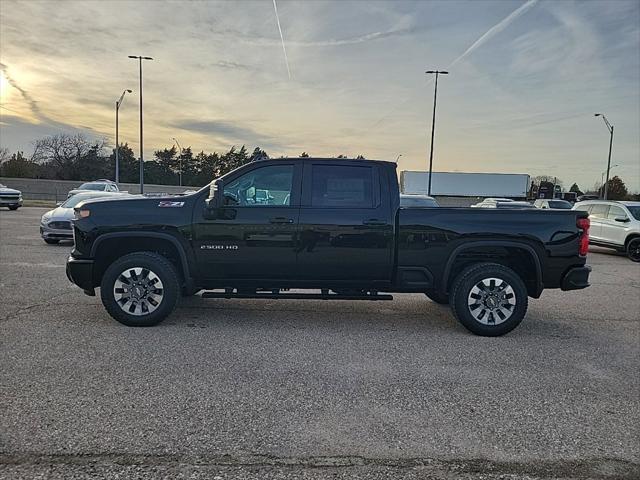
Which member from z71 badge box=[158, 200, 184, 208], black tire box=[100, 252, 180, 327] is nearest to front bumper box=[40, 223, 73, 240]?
black tire box=[100, 252, 180, 327]

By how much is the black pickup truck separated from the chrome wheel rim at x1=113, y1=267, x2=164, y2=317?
0.5 inches

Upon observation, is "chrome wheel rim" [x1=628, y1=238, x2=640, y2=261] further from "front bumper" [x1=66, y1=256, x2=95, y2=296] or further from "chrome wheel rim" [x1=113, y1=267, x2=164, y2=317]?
"front bumper" [x1=66, y1=256, x2=95, y2=296]

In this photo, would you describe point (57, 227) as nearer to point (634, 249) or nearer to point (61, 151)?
point (634, 249)

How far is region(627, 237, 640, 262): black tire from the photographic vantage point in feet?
43.9

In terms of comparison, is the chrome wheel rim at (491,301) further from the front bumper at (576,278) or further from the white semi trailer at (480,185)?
the white semi trailer at (480,185)

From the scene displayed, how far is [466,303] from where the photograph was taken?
5.48m

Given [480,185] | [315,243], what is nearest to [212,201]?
[315,243]

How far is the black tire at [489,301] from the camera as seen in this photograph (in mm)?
5473

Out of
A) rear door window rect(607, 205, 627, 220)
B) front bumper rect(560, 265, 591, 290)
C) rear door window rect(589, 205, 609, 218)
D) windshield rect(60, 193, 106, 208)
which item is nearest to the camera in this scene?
front bumper rect(560, 265, 591, 290)

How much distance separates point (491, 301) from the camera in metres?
5.51

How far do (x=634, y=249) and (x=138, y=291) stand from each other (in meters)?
13.7

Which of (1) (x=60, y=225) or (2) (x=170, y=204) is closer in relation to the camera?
(2) (x=170, y=204)

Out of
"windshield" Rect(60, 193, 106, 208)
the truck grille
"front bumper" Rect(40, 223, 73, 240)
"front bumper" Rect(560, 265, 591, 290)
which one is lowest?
"front bumper" Rect(40, 223, 73, 240)

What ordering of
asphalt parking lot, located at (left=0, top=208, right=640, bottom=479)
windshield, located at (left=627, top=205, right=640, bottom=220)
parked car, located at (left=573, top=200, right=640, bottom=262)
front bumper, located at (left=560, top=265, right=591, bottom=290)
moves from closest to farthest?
asphalt parking lot, located at (left=0, top=208, right=640, bottom=479), front bumper, located at (left=560, top=265, right=591, bottom=290), parked car, located at (left=573, top=200, right=640, bottom=262), windshield, located at (left=627, top=205, right=640, bottom=220)
